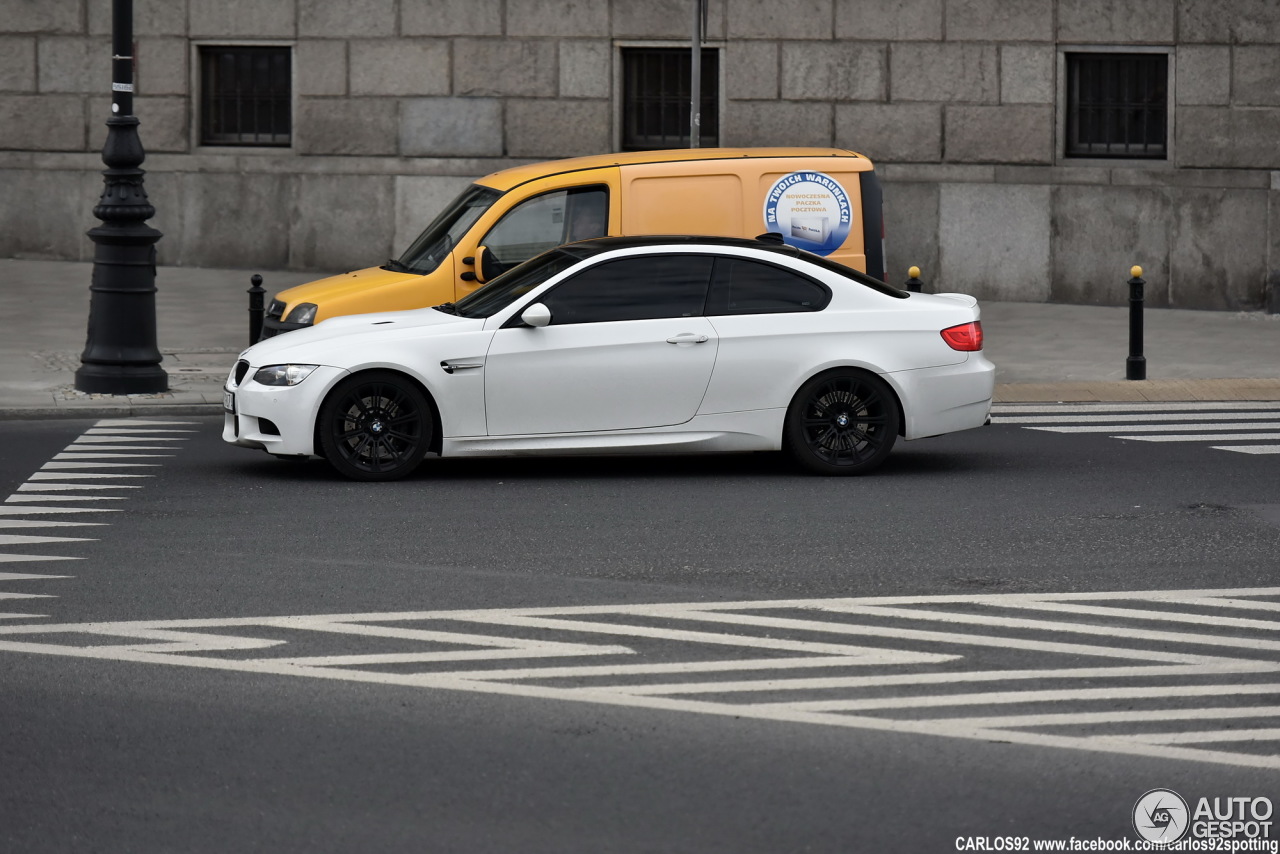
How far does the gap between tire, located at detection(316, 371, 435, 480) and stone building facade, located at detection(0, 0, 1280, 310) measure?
12.1 meters

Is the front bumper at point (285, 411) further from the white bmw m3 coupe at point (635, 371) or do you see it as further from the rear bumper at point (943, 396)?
the rear bumper at point (943, 396)


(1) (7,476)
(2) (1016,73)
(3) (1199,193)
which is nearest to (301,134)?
(2) (1016,73)

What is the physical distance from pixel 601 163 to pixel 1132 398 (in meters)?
4.67

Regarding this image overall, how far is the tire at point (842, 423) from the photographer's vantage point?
11.7 m

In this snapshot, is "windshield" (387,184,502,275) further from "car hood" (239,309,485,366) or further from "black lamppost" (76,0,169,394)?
"car hood" (239,309,485,366)

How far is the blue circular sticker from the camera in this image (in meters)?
14.5

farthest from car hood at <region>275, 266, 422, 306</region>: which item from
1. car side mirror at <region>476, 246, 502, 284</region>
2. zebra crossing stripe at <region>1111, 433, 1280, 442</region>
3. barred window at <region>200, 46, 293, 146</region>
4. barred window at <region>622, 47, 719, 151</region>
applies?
barred window at <region>200, 46, 293, 146</region>

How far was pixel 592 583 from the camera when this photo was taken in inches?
339

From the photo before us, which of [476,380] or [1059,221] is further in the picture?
[1059,221]

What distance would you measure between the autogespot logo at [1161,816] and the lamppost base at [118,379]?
1088cm

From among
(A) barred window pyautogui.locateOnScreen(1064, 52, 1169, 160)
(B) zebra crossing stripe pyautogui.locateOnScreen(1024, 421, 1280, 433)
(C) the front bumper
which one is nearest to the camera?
(C) the front bumper

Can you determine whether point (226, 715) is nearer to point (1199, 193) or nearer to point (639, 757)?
point (639, 757)

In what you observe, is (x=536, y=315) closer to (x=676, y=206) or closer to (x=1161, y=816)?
(x=676, y=206)

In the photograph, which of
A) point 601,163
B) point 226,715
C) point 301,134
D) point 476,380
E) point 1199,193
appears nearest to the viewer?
point 226,715
